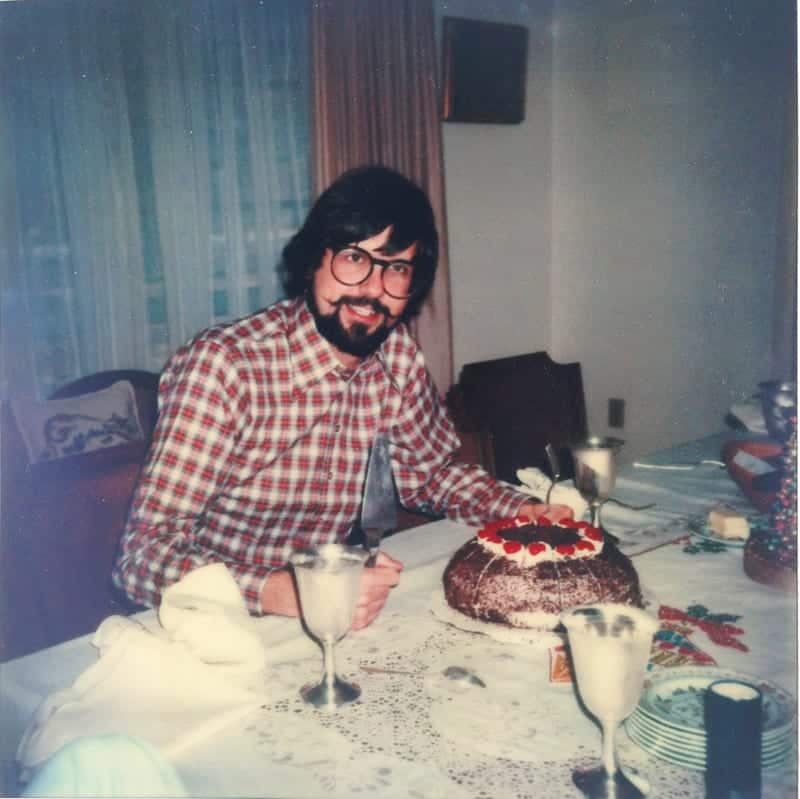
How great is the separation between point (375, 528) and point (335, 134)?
259cm

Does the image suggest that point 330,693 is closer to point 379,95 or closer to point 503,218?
point 379,95

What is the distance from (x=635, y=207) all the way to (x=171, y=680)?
11.9 feet

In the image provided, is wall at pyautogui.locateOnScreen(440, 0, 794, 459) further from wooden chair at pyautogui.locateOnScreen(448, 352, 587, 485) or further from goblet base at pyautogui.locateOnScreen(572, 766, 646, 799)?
goblet base at pyautogui.locateOnScreen(572, 766, 646, 799)

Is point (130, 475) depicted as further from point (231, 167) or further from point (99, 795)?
point (231, 167)

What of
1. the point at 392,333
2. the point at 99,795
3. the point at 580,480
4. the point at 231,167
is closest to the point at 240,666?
the point at 99,795

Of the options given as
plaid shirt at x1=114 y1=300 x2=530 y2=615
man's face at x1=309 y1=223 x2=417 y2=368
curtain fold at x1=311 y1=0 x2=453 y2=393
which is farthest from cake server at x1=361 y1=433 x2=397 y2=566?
curtain fold at x1=311 y1=0 x2=453 y2=393

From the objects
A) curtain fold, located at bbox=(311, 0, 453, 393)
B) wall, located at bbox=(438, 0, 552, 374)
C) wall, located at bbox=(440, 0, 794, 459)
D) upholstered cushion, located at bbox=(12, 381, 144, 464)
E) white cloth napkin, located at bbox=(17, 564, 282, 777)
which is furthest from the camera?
Answer: wall, located at bbox=(438, 0, 552, 374)

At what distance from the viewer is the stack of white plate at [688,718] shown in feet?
2.97

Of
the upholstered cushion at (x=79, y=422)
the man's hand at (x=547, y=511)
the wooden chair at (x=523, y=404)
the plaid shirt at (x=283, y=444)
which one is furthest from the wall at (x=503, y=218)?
the man's hand at (x=547, y=511)

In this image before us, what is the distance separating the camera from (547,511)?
165cm

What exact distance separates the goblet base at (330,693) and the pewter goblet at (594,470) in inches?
26.9

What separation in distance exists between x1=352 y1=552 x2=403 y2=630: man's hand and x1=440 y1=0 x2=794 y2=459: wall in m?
3.03

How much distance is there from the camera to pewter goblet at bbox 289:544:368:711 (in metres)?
1.05

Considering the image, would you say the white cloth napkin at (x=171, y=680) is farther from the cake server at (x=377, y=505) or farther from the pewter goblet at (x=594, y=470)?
the pewter goblet at (x=594, y=470)
